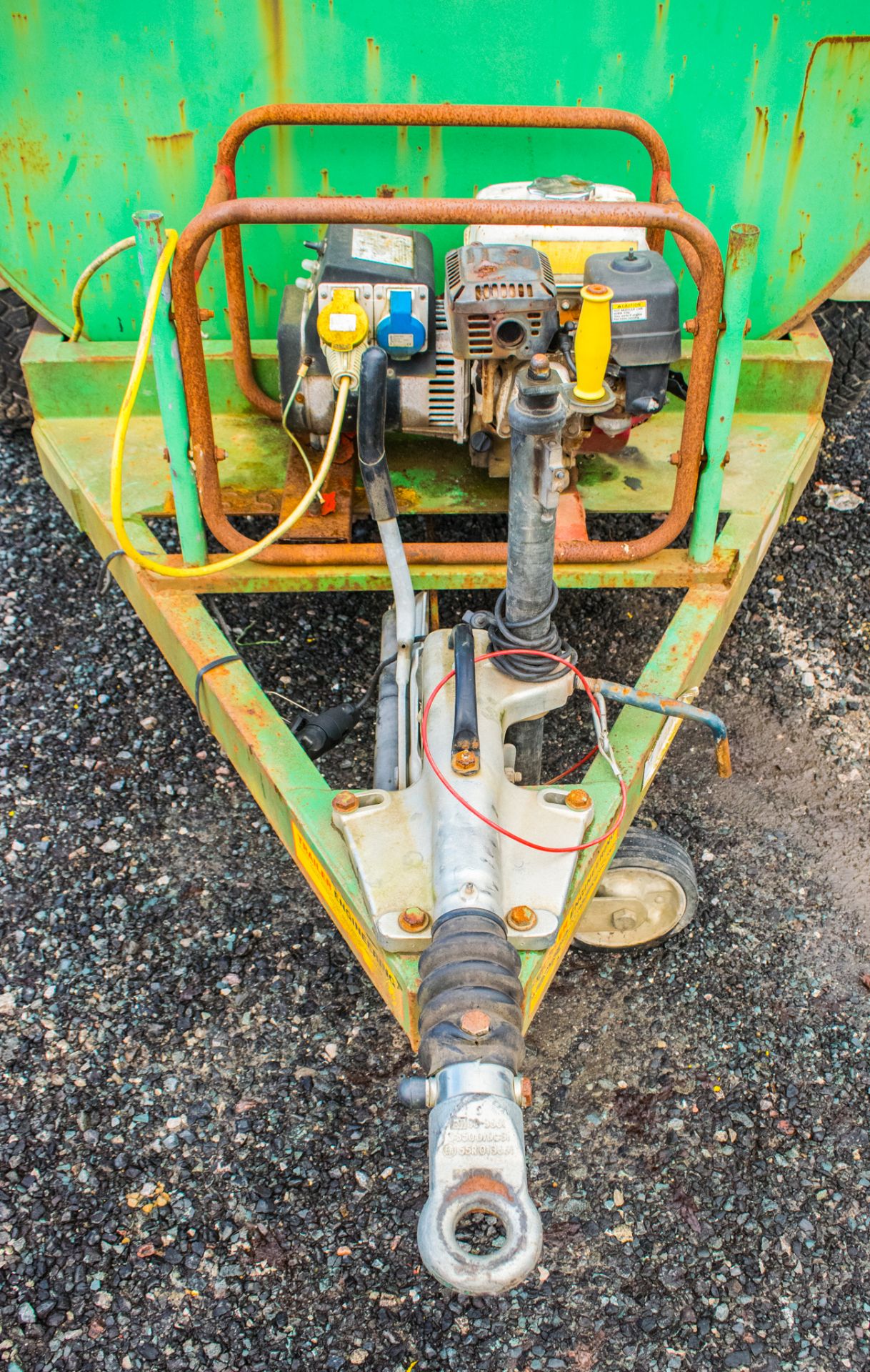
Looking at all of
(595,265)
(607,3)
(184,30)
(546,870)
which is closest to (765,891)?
(546,870)

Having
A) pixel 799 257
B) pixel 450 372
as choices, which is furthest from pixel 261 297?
pixel 799 257

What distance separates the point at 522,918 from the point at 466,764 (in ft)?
0.84

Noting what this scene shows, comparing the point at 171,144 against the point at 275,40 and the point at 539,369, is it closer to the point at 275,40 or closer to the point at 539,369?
the point at 275,40

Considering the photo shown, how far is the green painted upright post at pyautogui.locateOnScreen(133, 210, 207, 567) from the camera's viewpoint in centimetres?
213

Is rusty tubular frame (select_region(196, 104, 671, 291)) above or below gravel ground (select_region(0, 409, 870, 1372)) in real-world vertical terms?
above

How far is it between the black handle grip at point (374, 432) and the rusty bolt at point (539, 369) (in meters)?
0.34

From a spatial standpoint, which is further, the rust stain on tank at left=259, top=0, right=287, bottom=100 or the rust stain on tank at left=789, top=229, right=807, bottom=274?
the rust stain on tank at left=789, top=229, right=807, bottom=274

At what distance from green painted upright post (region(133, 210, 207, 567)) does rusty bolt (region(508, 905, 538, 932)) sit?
1.13 metres

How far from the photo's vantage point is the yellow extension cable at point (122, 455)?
2.12 meters

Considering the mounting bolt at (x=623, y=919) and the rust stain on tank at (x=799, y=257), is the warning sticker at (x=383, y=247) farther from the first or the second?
the mounting bolt at (x=623, y=919)

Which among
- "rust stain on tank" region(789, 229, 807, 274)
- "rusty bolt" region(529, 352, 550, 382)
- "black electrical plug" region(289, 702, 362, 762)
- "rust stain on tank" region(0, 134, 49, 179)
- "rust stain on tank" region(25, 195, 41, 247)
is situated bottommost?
"black electrical plug" region(289, 702, 362, 762)

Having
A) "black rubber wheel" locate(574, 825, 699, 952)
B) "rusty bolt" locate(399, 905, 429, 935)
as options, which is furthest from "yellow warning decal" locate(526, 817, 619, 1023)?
"black rubber wheel" locate(574, 825, 699, 952)

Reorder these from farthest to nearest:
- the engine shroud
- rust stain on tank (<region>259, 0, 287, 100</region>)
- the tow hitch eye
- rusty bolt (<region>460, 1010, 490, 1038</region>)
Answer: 1. rust stain on tank (<region>259, 0, 287, 100</region>)
2. the engine shroud
3. rusty bolt (<region>460, 1010, 490, 1038</region>)
4. the tow hitch eye

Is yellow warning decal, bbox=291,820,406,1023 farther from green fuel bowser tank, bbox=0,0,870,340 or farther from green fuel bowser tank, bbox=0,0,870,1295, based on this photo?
green fuel bowser tank, bbox=0,0,870,340
